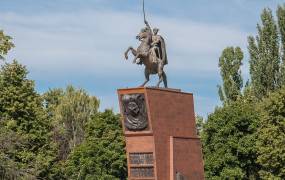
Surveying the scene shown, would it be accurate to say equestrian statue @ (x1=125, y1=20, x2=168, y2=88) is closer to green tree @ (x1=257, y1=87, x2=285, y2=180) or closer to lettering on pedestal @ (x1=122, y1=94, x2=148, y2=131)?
lettering on pedestal @ (x1=122, y1=94, x2=148, y2=131)

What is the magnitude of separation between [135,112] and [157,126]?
913 millimetres

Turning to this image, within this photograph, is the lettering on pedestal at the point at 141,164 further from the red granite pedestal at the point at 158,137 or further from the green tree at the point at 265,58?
the green tree at the point at 265,58

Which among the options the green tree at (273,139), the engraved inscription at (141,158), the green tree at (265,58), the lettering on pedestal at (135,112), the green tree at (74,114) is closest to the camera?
the engraved inscription at (141,158)

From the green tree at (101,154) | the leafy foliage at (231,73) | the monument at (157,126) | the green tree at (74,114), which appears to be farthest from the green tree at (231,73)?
the monument at (157,126)

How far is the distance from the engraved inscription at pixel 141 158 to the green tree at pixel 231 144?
1802 centimetres

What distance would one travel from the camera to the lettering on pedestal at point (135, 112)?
91.8ft

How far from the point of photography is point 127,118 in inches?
1122

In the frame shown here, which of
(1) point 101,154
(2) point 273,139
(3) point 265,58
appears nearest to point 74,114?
(1) point 101,154

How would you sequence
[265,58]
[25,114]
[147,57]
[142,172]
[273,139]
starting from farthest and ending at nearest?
[265,58], [25,114], [273,139], [147,57], [142,172]

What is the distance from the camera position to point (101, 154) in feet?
172

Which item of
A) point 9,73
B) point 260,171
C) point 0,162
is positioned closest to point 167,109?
point 0,162

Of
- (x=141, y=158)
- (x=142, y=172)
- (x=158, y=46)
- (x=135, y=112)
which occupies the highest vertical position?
(x=158, y=46)

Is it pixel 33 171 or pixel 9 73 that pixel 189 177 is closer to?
pixel 33 171

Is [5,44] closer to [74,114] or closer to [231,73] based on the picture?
[231,73]
